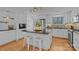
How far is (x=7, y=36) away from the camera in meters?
2.03

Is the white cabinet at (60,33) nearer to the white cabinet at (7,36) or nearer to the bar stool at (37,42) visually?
the bar stool at (37,42)

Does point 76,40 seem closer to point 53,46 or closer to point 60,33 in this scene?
point 60,33

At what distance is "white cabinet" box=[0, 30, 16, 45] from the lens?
1997mm

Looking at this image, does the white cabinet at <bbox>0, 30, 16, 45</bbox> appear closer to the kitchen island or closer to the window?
the kitchen island

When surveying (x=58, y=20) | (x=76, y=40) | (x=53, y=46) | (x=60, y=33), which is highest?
(x=58, y=20)

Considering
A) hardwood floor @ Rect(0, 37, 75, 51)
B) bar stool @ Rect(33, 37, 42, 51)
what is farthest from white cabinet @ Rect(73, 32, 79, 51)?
bar stool @ Rect(33, 37, 42, 51)

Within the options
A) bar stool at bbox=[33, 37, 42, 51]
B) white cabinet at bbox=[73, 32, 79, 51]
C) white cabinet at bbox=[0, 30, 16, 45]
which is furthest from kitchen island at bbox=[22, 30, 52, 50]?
white cabinet at bbox=[73, 32, 79, 51]

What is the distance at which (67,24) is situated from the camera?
79.2 inches

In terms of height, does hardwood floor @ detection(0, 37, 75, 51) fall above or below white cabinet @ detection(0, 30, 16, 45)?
below

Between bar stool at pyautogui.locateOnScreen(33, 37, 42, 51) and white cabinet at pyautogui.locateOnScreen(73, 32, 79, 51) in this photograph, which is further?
bar stool at pyautogui.locateOnScreen(33, 37, 42, 51)

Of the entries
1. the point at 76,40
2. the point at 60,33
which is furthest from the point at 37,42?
the point at 76,40

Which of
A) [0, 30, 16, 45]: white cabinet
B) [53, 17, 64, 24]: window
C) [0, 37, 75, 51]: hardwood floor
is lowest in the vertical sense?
[0, 37, 75, 51]: hardwood floor

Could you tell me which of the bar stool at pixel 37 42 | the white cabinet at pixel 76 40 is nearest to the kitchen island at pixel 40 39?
the bar stool at pixel 37 42
